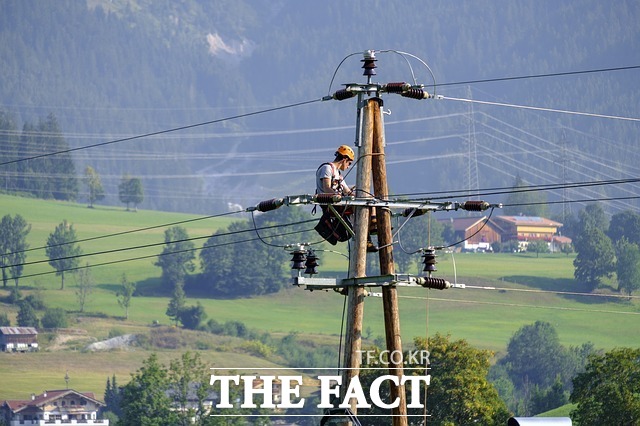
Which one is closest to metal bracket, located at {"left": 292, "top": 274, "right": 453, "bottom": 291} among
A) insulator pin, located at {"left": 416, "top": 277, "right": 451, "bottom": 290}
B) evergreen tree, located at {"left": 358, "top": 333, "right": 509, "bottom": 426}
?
insulator pin, located at {"left": 416, "top": 277, "right": 451, "bottom": 290}

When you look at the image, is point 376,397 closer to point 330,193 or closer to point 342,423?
point 342,423

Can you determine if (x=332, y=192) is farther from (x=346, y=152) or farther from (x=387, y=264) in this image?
(x=387, y=264)

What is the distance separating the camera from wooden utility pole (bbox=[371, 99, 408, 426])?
99.7 ft

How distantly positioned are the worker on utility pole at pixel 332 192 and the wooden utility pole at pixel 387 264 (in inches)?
23.1

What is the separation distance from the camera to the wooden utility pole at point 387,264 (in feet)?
99.7

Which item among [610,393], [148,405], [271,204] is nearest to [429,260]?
[271,204]

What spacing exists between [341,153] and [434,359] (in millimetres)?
69620

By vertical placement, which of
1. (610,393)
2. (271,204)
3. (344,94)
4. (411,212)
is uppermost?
(344,94)

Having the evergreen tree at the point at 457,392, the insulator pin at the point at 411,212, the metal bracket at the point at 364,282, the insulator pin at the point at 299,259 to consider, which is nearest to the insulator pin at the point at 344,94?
the insulator pin at the point at 411,212

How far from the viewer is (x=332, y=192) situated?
3086cm

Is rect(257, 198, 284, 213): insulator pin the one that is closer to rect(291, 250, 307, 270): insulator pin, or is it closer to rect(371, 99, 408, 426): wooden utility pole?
rect(291, 250, 307, 270): insulator pin

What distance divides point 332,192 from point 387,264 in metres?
1.78

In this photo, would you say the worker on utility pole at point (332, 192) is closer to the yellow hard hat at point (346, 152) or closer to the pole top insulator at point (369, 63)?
the yellow hard hat at point (346, 152)

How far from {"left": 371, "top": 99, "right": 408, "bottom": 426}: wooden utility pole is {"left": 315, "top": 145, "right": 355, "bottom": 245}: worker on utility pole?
1.93ft
